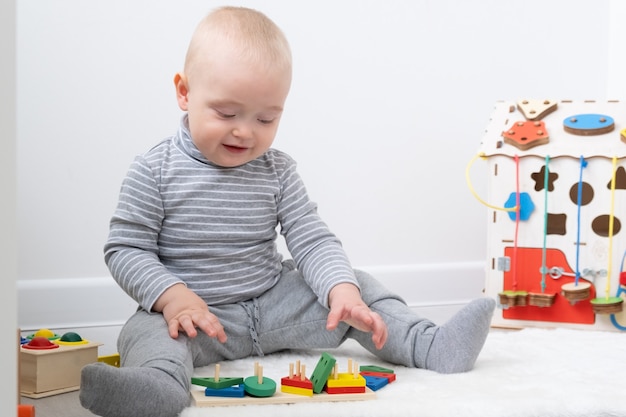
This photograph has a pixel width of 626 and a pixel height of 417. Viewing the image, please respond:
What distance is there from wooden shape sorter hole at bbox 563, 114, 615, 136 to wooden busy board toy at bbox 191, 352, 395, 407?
2.33ft

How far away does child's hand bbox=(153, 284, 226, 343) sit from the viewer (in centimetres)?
93

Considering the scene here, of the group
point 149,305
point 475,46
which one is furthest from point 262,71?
point 475,46

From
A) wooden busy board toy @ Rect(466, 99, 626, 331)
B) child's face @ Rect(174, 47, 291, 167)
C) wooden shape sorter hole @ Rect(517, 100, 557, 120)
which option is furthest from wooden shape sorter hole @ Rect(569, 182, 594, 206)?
child's face @ Rect(174, 47, 291, 167)

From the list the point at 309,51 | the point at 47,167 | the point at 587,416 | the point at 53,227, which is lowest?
the point at 587,416

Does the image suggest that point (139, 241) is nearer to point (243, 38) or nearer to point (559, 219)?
point (243, 38)

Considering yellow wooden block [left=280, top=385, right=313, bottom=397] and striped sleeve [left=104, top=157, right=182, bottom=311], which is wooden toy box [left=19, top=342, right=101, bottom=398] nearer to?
striped sleeve [left=104, top=157, right=182, bottom=311]

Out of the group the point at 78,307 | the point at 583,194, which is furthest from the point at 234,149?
the point at 583,194

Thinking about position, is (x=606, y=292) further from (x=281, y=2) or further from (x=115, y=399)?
(x=115, y=399)

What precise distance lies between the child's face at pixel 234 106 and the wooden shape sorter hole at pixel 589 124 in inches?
23.0

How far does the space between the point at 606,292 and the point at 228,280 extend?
2.14 ft

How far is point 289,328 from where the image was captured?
1.07 metres

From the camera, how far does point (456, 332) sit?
0.96 m

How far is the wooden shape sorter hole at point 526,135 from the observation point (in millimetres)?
1396

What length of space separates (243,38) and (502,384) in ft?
1.65
